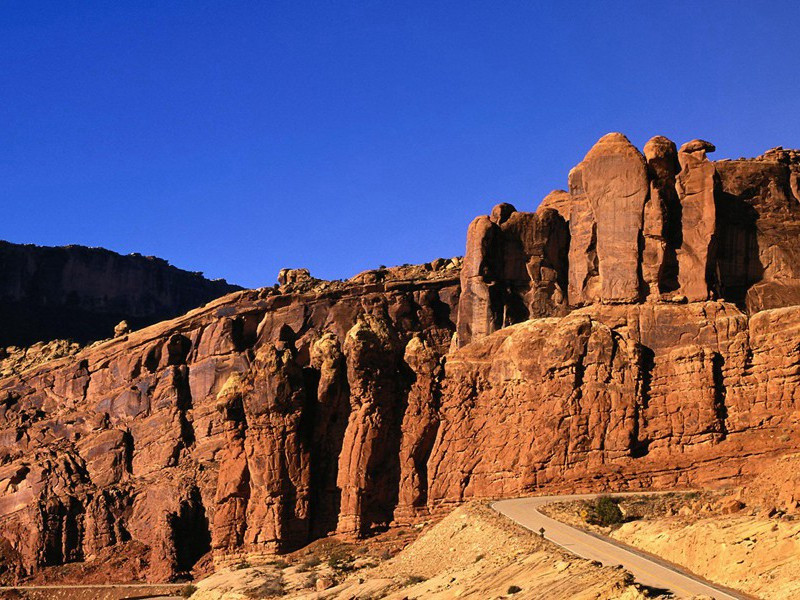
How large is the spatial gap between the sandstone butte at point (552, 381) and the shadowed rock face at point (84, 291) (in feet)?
210

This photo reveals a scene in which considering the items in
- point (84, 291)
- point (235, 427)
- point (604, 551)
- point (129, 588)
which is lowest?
point (129, 588)

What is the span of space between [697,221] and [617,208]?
3.45 meters

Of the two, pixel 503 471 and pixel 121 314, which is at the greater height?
pixel 121 314

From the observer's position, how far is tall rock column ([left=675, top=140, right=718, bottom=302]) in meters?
70.7

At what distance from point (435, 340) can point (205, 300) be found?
255ft

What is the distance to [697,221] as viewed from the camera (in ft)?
236

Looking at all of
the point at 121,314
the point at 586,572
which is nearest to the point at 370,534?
the point at 586,572

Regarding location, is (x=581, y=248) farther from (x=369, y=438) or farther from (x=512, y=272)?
(x=369, y=438)

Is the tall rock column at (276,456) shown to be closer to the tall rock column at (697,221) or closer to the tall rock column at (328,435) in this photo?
the tall rock column at (328,435)

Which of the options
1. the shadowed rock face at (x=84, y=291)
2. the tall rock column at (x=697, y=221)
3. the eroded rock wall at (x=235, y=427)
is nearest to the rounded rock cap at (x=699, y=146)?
the tall rock column at (x=697, y=221)

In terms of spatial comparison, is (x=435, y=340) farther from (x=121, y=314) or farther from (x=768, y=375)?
(x=121, y=314)

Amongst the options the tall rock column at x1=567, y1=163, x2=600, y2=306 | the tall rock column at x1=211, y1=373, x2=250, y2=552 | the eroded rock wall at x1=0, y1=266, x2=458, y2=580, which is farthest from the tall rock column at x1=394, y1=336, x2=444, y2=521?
the tall rock column at x1=211, y1=373, x2=250, y2=552

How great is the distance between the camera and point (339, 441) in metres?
75.4

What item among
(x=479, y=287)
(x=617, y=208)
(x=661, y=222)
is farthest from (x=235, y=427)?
Answer: (x=661, y=222)
